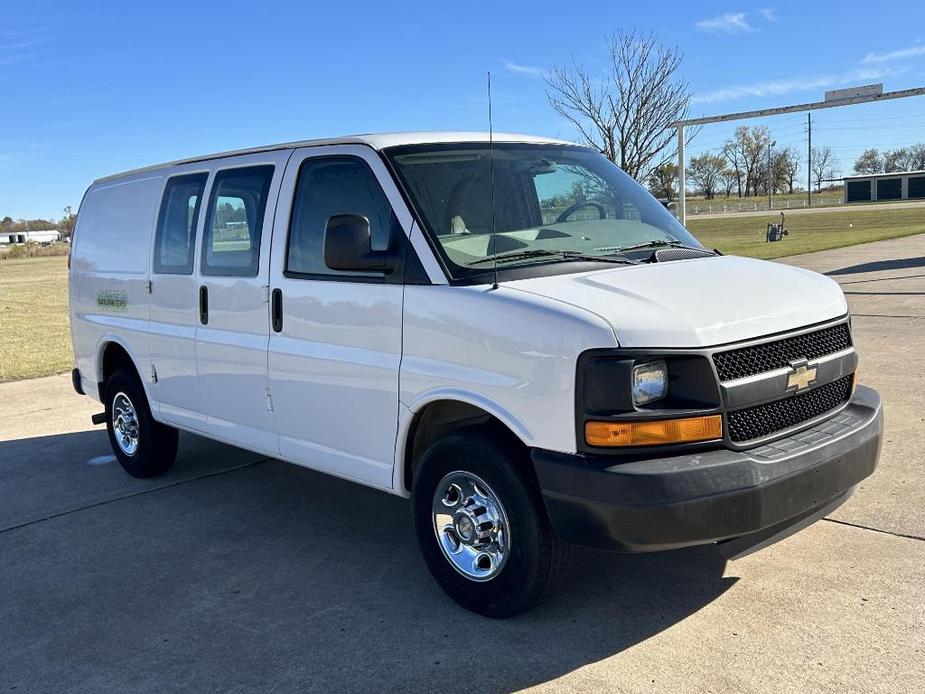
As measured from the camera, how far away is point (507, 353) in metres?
3.52

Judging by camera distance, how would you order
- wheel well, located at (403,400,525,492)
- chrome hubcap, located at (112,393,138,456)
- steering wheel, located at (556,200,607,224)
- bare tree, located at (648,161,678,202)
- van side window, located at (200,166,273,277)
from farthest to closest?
1. bare tree, located at (648,161,678,202)
2. chrome hubcap, located at (112,393,138,456)
3. van side window, located at (200,166,273,277)
4. steering wheel, located at (556,200,607,224)
5. wheel well, located at (403,400,525,492)

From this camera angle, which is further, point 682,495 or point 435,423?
point 435,423

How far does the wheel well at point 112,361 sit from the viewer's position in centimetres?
650

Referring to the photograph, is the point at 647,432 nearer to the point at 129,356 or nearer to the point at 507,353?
the point at 507,353

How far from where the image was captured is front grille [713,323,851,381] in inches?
133

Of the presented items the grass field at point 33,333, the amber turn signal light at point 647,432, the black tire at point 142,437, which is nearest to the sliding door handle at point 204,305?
the black tire at point 142,437

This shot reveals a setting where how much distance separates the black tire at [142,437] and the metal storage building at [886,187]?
351 feet

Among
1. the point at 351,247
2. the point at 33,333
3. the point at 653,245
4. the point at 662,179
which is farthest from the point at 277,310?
the point at 662,179

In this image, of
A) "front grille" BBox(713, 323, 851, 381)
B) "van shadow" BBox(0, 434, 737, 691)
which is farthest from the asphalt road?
"front grille" BBox(713, 323, 851, 381)

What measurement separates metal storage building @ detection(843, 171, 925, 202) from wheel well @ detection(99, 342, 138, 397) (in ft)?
351

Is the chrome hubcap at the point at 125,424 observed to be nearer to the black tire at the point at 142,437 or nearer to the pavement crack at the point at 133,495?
the black tire at the point at 142,437

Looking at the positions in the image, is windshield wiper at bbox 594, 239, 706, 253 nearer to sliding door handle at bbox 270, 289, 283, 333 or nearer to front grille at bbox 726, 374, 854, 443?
front grille at bbox 726, 374, 854, 443

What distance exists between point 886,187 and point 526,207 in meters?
111

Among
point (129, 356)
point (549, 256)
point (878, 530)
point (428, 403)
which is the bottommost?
point (878, 530)
